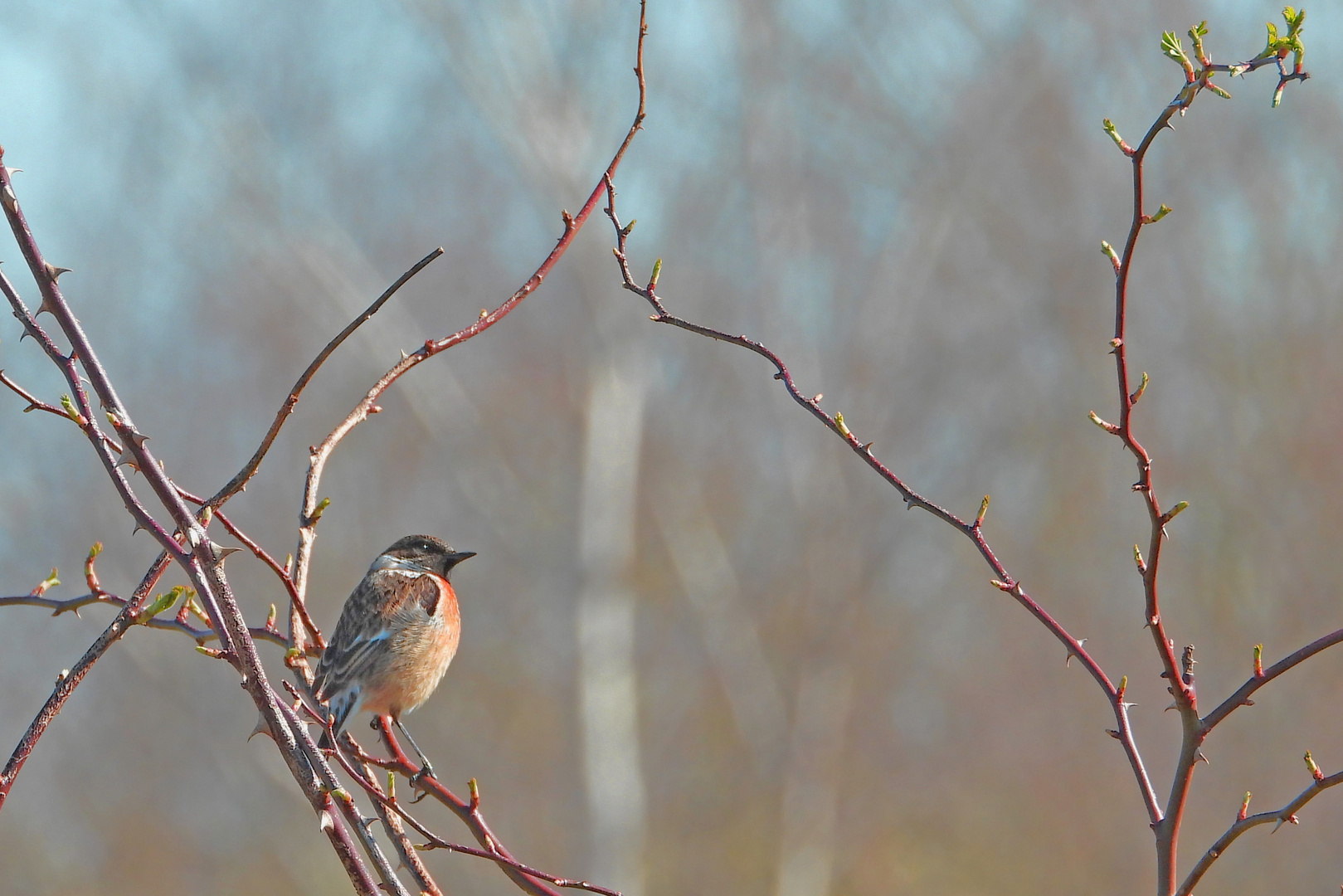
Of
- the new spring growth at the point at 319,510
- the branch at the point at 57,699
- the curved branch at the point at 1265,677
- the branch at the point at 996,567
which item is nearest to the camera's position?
the curved branch at the point at 1265,677

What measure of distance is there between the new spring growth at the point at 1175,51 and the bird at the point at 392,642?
10.1 feet

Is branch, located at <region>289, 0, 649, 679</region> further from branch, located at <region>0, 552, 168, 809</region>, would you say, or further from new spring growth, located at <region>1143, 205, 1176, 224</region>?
new spring growth, located at <region>1143, 205, 1176, 224</region>

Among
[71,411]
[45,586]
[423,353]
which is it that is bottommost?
[71,411]

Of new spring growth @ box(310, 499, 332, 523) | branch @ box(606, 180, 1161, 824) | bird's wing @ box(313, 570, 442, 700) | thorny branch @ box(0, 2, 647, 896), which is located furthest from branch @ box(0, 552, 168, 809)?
bird's wing @ box(313, 570, 442, 700)

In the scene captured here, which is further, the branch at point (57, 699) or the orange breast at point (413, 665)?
the orange breast at point (413, 665)

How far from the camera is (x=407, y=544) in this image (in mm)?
5410

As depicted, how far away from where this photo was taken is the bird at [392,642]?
436cm

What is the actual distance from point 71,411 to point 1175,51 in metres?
1.84

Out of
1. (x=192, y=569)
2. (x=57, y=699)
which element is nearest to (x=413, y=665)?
(x=57, y=699)

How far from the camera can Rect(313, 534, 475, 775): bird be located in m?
4.36

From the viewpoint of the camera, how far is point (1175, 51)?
197cm

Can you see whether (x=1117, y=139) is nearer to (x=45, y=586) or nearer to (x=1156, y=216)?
(x=1156, y=216)

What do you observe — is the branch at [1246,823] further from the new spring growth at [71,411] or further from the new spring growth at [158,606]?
the new spring growth at [71,411]

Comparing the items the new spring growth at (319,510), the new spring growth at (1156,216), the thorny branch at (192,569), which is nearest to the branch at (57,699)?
the thorny branch at (192,569)
